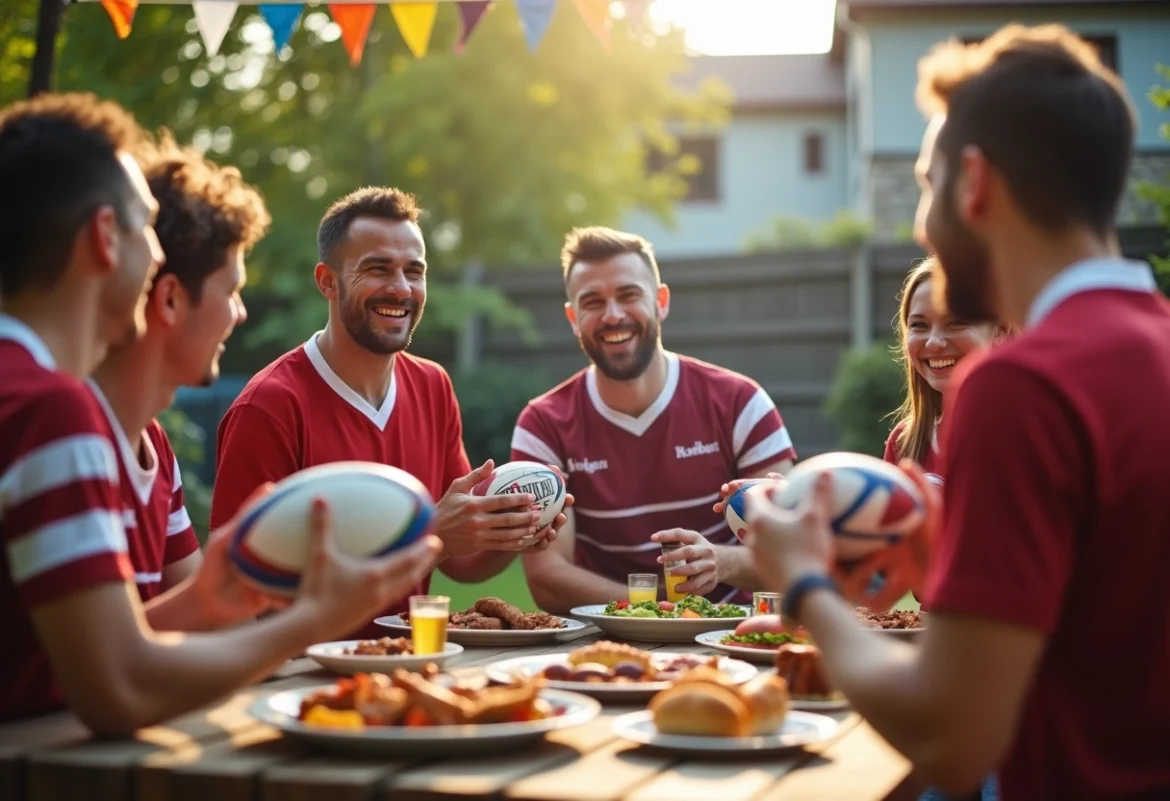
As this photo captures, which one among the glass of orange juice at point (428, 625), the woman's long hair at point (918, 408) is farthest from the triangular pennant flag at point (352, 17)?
the glass of orange juice at point (428, 625)

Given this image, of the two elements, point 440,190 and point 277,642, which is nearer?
point 277,642

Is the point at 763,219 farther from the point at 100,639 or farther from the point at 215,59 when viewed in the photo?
the point at 100,639

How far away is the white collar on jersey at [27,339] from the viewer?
73.8 inches

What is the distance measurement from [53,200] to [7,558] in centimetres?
52

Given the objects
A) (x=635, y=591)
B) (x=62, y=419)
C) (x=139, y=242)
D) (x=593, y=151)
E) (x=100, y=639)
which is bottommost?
(x=635, y=591)

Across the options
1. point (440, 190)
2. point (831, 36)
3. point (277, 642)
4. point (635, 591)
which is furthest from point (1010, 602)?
point (831, 36)

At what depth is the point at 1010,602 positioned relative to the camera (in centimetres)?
149

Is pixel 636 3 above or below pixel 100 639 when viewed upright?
above

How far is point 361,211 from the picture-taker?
3.96 metres

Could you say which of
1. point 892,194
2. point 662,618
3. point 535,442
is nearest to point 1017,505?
point 662,618

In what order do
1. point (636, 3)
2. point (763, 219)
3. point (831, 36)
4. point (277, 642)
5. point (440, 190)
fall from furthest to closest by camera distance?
point (763, 219) < point (831, 36) < point (440, 190) < point (636, 3) < point (277, 642)

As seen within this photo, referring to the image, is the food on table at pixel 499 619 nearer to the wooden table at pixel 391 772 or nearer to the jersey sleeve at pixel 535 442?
the wooden table at pixel 391 772

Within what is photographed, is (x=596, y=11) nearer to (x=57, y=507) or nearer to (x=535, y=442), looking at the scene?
(x=535, y=442)

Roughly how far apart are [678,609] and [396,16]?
2.86m
